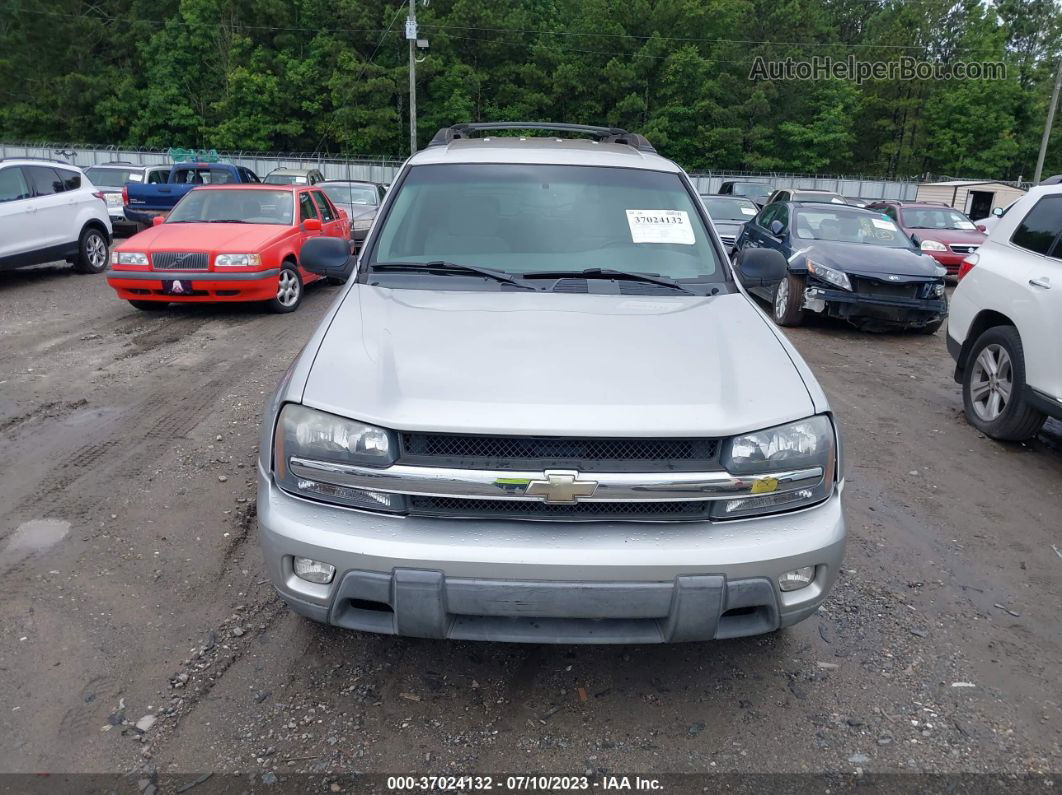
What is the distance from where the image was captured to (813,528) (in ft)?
8.26

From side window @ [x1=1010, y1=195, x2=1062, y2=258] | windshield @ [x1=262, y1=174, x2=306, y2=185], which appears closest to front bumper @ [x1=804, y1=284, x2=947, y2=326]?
side window @ [x1=1010, y1=195, x2=1062, y2=258]

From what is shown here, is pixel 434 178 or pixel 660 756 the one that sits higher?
pixel 434 178

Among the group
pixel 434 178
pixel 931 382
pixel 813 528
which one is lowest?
pixel 931 382

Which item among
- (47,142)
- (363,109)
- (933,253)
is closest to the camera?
(933,253)

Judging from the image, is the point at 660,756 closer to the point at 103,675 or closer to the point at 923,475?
the point at 103,675

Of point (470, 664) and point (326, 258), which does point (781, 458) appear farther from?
point (326, 258)

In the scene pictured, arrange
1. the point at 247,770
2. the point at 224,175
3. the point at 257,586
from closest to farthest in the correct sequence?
the point at 247,770
the point at 257,586
the point at 224,175

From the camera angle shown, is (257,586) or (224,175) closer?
(257,586)

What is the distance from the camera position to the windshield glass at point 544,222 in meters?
→ 3.66

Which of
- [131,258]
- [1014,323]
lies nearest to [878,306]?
[1014,323]

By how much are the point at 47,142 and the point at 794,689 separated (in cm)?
6048

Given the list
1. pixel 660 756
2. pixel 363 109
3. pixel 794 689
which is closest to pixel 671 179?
pixel 794 689

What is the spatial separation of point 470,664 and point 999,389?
461 cm

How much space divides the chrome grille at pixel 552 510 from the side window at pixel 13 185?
10.9 metres
